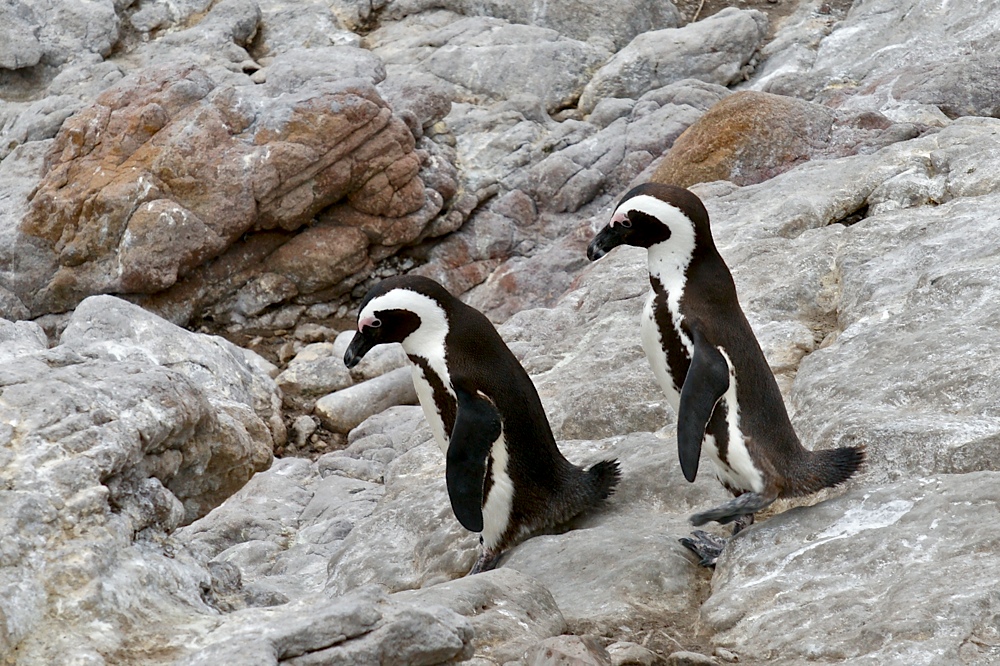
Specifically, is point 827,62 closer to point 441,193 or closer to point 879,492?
point 441,193

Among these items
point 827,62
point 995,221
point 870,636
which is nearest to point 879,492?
point 870,636

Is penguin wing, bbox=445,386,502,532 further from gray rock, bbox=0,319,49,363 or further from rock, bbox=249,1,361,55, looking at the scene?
rock, bbox=249,1,361,55

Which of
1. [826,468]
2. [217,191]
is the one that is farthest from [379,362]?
[826,468]

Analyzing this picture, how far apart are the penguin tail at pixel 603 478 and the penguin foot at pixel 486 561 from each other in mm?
451

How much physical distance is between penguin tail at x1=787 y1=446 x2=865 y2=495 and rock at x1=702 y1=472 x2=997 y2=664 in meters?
0.19

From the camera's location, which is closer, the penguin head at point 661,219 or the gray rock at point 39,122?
the penguin head at point 661,219

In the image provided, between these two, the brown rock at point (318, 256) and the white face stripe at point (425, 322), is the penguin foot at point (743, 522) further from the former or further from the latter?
the brown rock at point (318, 256)

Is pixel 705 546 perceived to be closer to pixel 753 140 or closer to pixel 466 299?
pixel 753 140

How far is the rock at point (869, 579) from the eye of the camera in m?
2.72

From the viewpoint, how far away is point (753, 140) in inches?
332

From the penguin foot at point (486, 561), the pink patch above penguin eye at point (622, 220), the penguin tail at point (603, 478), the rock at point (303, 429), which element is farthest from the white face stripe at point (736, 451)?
the rock at point (303, 429)

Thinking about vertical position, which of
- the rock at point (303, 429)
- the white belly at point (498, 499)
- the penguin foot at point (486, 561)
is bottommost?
the rock at point (303, 429)

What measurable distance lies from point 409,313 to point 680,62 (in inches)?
369

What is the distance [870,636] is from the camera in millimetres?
2781
